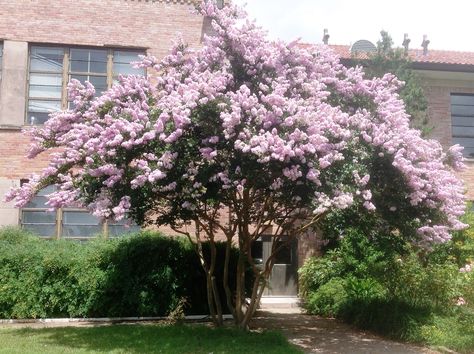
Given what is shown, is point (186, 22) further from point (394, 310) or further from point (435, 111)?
point (394, 310)

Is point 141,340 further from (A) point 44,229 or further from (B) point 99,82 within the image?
(B) point 99,82

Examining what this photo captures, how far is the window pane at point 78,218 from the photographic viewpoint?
49.2 feet

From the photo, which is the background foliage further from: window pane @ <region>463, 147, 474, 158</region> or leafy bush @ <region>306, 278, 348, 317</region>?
window pane @ <region>463, 147, 474, 158</region>

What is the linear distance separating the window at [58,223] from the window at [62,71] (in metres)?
2.41

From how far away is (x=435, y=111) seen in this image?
17.9 m

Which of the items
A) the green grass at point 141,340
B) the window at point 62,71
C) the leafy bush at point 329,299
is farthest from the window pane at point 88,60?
the leafy bush at point 329,299

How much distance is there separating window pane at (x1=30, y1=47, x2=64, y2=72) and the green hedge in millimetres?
5477

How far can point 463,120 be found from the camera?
18.2 m

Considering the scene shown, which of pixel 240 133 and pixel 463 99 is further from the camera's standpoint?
pixel 463 99

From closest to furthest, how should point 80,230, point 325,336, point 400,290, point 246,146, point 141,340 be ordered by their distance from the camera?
point 246,146 < point 141,340 < point 325,336 < point 400,290 < point 80,230

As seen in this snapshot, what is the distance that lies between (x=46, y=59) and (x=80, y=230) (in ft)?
16.6

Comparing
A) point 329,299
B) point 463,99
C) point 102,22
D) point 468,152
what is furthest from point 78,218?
point 463,99

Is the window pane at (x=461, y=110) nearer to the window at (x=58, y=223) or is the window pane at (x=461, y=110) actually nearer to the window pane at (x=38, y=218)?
the window at (x=58, y=223)

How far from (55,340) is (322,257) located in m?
8.46
